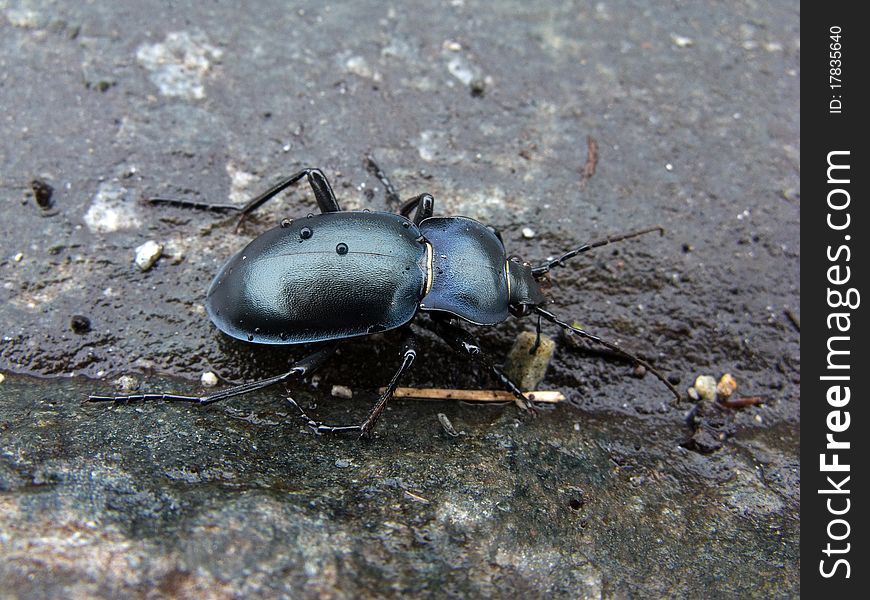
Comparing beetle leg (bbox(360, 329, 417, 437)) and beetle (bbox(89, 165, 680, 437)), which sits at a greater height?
beetle (bbox(89, 165, 680, 437))

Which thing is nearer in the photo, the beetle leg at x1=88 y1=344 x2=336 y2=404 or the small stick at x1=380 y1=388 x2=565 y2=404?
the beetle leg at x1=88 y1=344 x2=336 y2=404

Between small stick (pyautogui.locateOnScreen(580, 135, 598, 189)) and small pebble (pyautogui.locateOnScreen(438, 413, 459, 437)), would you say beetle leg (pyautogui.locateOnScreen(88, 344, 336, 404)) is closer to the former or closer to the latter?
small pebble (pyautogui.locateOnScreen(438, 413, 459, 437))

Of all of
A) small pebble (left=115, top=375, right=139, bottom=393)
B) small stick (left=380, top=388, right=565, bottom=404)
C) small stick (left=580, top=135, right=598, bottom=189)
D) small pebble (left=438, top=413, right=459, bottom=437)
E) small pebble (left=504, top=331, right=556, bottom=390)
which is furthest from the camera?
small stick (left=580, top=135, right=598, bottom=189)

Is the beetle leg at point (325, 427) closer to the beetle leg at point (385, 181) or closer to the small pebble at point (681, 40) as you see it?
the beetle leg at point (385, 181)

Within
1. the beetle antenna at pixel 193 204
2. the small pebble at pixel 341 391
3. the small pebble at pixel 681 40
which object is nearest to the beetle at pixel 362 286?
the small pebble at pixel 341 391

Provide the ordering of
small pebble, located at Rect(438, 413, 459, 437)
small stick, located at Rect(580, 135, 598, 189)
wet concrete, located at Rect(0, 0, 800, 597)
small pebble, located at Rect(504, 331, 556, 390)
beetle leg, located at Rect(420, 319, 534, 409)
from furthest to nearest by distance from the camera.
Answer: small stick, located at Rect(580, 135, 598, 189), small pebble, located at Rect(504, 331, 556, 390), beetle leg, located at Rect(420, 319, 534, 409), small pebble, located at Rect(438, 413, 459, 437), wet concrete, located at Rect(0, 0, 800, 597)

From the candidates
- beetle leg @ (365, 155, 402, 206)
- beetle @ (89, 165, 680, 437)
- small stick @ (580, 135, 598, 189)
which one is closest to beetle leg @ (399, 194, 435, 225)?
beetle @ (89, 165, 680, 437)

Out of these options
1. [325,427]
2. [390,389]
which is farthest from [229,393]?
[390,389]

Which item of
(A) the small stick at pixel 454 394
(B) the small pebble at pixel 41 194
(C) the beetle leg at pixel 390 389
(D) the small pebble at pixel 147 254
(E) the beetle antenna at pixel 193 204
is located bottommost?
(A) the small stick at pixel 454 394
